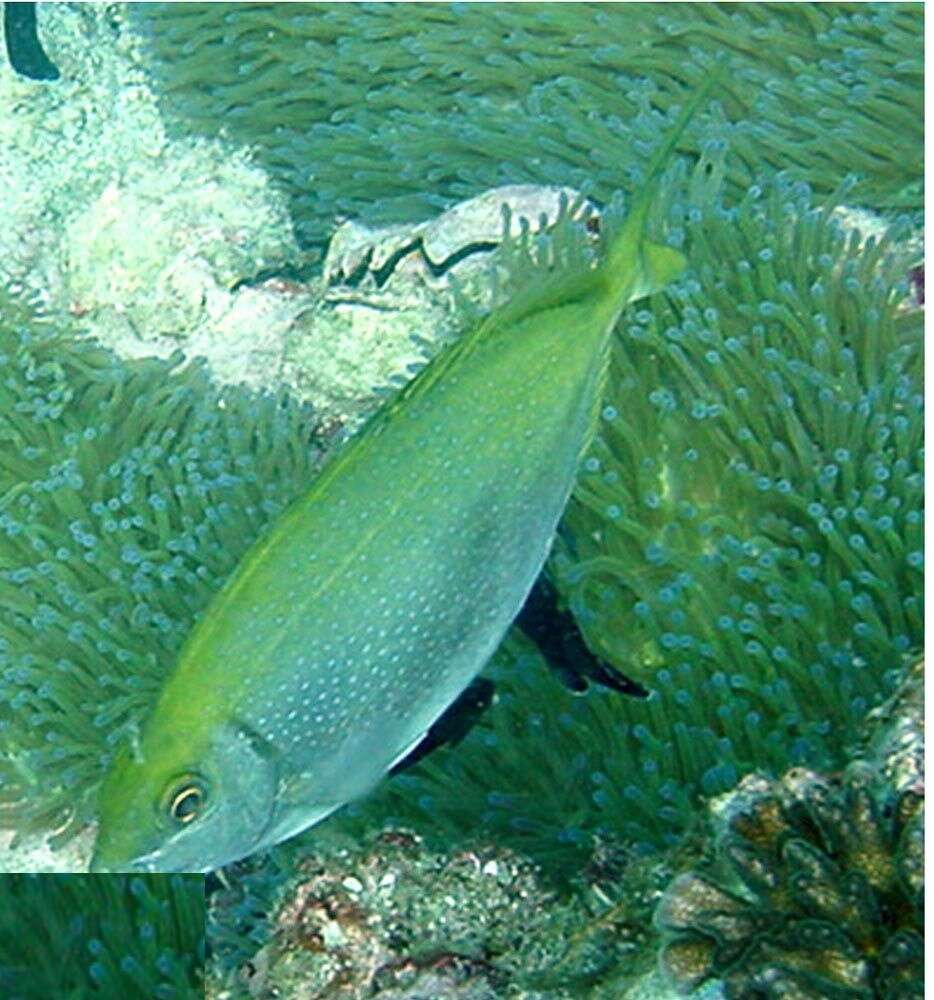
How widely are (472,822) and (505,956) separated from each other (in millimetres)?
612

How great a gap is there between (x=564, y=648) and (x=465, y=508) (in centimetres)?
72

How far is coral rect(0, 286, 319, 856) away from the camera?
3.98 metres

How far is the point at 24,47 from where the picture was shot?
6.32m

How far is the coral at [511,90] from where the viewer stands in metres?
4.54

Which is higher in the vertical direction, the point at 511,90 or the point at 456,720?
the point at 511,90

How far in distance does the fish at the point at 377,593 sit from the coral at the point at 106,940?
1.07 meters

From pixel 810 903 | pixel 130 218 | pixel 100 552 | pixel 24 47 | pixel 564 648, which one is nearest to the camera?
pixel 810 903

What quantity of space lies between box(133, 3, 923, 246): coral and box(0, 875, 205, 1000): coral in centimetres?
269

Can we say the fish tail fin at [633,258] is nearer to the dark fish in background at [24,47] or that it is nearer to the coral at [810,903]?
the coral at [810,903]

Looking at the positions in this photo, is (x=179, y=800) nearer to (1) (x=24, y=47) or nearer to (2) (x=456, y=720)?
(2) (x=456, y=720)

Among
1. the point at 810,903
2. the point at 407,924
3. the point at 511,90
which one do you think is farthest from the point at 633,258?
the point at 511,90

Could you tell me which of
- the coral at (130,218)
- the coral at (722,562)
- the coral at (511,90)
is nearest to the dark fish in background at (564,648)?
the coral at (722,562)

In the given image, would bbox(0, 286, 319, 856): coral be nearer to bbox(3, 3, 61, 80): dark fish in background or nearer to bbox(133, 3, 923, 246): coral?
bbox(133, 3, 923, 246): coral

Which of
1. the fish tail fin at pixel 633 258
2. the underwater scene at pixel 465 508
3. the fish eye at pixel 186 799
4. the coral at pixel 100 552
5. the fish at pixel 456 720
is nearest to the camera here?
the fish eye at pixel 186 799
